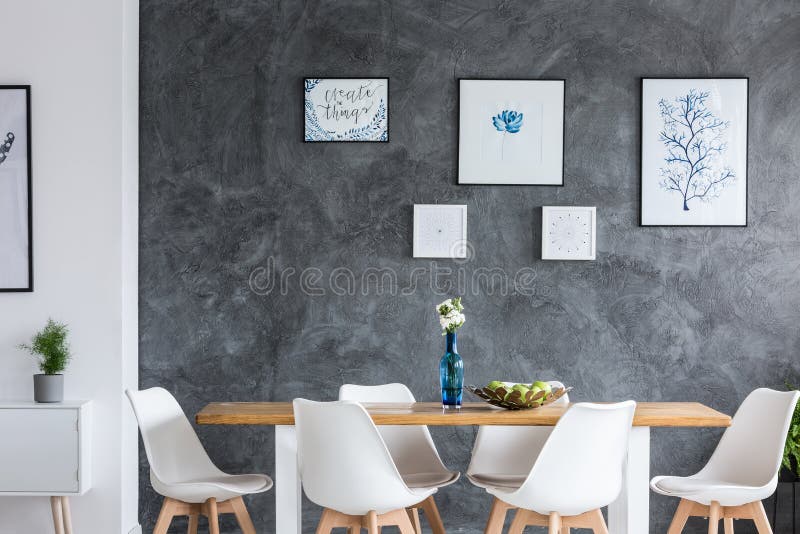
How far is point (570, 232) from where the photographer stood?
386cm

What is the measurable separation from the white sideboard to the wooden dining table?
0.87 m

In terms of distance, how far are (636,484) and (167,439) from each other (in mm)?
1840

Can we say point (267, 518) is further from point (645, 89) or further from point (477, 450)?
point (645, 89)

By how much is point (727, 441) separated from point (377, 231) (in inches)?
73.3

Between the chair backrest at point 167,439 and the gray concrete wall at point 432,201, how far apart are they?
66cm

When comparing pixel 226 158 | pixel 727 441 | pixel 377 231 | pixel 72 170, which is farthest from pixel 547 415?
pixel 72 170

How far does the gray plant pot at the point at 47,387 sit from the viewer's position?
3.46 metres

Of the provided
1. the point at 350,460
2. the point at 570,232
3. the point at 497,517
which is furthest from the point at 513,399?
the point at 570,232

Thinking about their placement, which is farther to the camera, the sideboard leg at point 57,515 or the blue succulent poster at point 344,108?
the blue succulent poster at point 344,108

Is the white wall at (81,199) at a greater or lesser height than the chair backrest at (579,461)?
greater

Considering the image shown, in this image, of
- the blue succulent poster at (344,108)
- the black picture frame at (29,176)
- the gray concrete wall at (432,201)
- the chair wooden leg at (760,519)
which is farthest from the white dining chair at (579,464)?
the black picture frame at (29,176)

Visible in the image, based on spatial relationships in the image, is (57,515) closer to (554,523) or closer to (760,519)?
(554,523)

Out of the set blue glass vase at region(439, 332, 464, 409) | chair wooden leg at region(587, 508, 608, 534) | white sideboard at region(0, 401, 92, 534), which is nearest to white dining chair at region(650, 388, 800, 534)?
chair wooden leg at region(587, 508, 608, 534)

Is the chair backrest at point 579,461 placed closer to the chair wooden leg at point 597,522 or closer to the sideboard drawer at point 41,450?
the chair wooden leg at point 597,522
